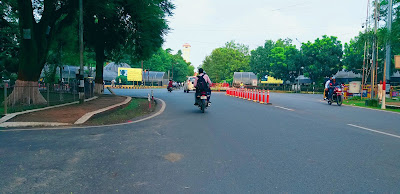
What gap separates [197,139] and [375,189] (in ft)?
12.8

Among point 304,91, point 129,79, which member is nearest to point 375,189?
point 304,91

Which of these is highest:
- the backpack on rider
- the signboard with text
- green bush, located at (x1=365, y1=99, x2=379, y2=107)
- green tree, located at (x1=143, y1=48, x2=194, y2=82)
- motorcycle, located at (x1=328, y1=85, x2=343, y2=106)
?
green tree, located at (x1=143, y1=48, x2=194, y2=82)

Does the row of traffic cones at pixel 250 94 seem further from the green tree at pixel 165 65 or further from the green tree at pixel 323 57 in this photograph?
the green tree at pixel 165 65

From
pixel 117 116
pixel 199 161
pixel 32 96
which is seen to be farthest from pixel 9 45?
pixel 199 161

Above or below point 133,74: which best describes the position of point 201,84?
below

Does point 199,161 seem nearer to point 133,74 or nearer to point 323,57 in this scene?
point 323,57

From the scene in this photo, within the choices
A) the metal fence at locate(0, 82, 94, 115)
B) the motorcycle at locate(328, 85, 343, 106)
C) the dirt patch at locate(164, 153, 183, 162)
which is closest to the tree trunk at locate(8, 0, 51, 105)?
the metal fence at locate(0, 82, 94, 115)

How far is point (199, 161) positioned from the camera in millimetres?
5062

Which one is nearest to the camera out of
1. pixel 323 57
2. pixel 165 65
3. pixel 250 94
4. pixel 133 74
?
pixel 250 94

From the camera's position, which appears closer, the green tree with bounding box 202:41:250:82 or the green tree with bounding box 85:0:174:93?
the green tree with bounding box 85:0:174:93

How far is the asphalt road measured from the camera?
3.92 meters

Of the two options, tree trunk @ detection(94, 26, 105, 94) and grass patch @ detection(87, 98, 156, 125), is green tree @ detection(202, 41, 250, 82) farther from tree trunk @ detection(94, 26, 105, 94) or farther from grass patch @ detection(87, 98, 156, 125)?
grass patch @ detection(87, 98, 156, 125)

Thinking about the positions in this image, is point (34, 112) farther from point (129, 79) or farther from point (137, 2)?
point (129, 79)

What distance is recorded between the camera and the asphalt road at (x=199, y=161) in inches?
154
